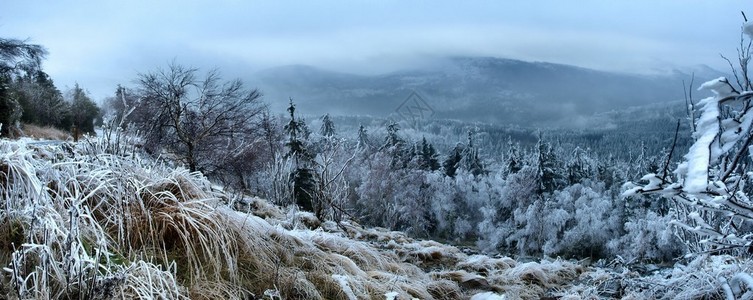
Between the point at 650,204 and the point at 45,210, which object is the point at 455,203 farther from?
the point at 45,210

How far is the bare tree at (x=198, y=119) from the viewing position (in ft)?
60.0

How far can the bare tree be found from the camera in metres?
18.3

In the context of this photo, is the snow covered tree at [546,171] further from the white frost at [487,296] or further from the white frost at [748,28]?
the white frost at [748,28]

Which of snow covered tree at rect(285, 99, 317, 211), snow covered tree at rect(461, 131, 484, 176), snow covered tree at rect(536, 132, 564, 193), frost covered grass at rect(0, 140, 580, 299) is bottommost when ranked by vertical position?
snow covered tree at rect(461, 131, 484, 176)

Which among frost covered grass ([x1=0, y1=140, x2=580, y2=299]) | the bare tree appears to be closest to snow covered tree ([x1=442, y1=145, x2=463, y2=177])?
the bare tree

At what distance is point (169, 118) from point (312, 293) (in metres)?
17.2

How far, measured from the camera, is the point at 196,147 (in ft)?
59.9

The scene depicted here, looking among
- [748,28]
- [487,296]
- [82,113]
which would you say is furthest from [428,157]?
[748,28]

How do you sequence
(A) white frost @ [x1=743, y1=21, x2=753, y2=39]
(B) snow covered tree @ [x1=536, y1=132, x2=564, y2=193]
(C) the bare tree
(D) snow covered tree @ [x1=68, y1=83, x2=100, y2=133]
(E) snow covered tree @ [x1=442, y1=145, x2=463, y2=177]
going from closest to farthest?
1. (A) white frost @ [x1=743, y1=21, x2=753, y2=39]
2. (C) the bare tree
3. (D) snow covered tree @ [x1=68, y1=83, x2=100, y2=133]
4. (B) snow covered tree @ [x1=536, y1=132, x2=564, y2=193]
5. (E) snow covered tree @ [x1=442, y1=145, x2=463, y2=177]

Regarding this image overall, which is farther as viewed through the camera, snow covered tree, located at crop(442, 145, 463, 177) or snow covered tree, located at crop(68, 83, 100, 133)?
snow covered tree, located at crop(442, 145, 463, 177)

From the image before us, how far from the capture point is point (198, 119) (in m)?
19.4

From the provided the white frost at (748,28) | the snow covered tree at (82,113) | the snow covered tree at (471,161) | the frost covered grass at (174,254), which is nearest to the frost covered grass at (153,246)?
the frost covered grass at (174,254)

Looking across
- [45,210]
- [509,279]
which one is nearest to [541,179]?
[509,279]

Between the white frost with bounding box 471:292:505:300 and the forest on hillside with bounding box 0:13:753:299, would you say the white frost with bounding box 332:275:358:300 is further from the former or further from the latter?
the white frost with bounding box 471:292:505:300
